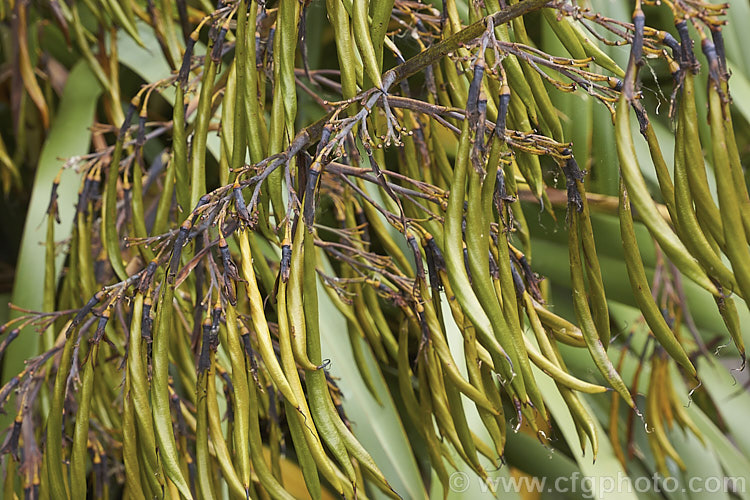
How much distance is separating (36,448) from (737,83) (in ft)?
1.66

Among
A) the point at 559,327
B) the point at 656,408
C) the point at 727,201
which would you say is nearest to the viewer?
the point at 727,201

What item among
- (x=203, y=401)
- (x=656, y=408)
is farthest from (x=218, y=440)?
(x=656, y=408)

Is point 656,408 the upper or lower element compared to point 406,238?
lower

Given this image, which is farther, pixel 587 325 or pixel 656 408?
pixel 656 408

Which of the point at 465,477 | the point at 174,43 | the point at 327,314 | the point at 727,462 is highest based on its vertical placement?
the point at 174,43

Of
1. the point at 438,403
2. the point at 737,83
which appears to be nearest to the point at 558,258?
the point at 737,83

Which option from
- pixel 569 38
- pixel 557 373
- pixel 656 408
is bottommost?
pixel 656 408

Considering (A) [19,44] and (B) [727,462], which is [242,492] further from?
(B) [727,462]

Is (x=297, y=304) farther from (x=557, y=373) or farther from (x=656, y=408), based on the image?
(x=656, y=408)

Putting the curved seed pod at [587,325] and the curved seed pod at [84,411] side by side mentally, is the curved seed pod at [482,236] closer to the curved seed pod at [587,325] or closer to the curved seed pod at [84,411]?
the curved seed pod at [587,325]

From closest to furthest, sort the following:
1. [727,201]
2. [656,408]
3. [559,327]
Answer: [727,201]
[559,327]
[656,408]

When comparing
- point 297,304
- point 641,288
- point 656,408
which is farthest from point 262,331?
point 656,408

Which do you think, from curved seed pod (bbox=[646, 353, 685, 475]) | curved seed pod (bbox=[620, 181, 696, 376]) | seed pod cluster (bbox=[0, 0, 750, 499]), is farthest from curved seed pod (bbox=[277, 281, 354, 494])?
curved seed pod (bbox=[646, 353, 685, 475])

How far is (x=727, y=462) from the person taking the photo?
67cm
